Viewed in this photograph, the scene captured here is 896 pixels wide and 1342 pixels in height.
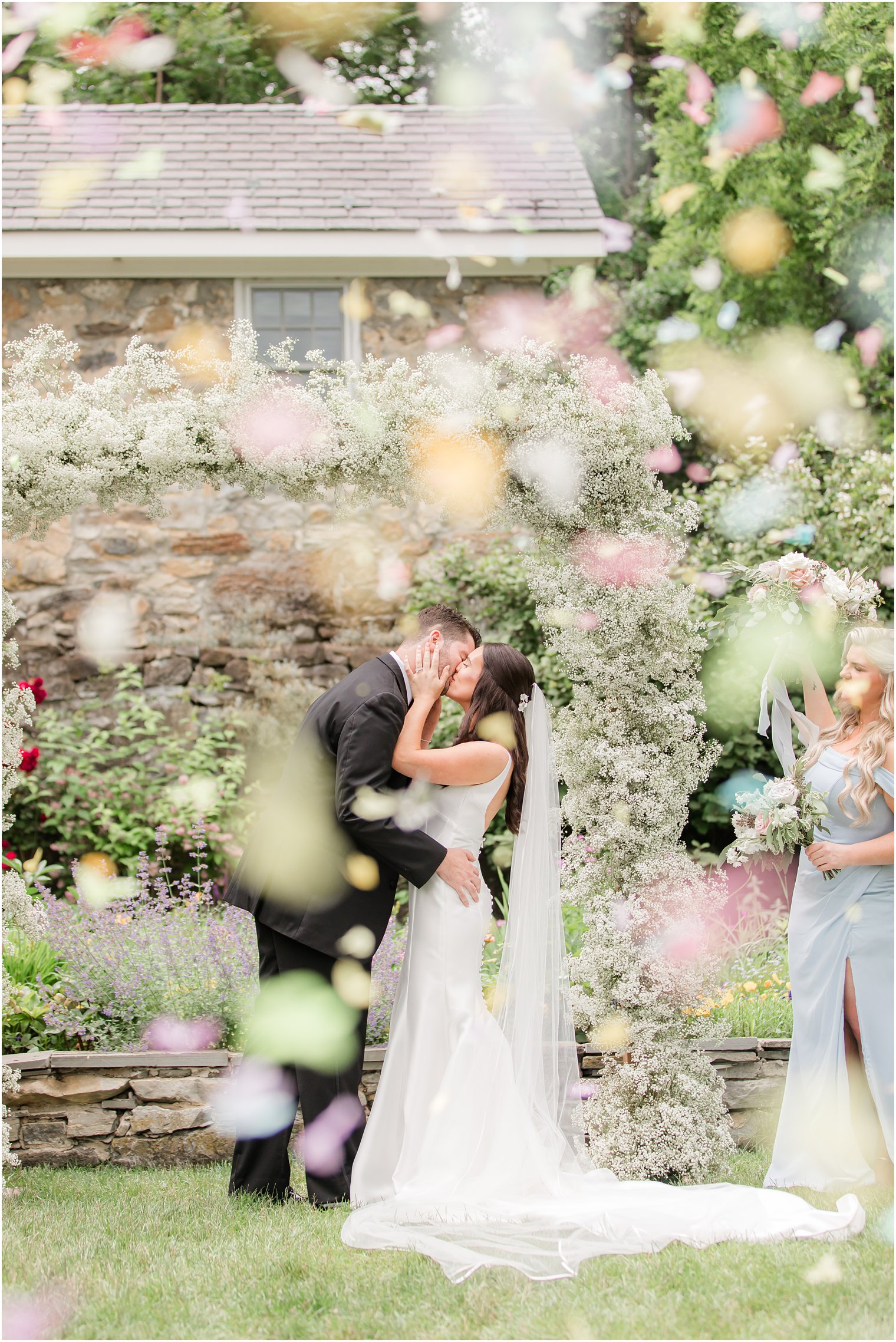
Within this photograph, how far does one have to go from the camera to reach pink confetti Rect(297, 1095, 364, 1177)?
3.99m

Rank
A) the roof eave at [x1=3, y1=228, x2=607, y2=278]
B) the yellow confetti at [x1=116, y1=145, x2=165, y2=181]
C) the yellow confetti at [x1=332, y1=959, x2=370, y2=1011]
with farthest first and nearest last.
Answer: the yellow confetti at [x1=116, y1=145, x2=165, y2=181]
the roof eave at [x1=3, y1=228, x2=607, y2=278]
the yellow confetti at [x1=332, y1=959, x2=370, y2=1011]

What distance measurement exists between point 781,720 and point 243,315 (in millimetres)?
6408

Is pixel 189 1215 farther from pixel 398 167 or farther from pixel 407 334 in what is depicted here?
pixel 398 167

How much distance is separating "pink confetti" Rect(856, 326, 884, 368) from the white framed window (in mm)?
4790

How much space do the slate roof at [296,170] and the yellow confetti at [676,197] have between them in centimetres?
156

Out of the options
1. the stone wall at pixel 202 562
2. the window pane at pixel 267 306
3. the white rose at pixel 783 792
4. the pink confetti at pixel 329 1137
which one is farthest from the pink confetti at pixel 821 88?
the pink confetti at pixel 329 1137

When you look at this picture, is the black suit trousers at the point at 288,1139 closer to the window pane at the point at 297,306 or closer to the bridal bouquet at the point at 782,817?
the bridal bouquet at the point at 782,817

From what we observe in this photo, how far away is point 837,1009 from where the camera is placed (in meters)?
4.04

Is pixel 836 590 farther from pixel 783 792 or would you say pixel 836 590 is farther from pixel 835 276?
pixel 835 276

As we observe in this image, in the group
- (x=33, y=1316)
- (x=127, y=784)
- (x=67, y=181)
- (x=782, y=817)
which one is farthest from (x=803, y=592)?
(x=67, y=181)

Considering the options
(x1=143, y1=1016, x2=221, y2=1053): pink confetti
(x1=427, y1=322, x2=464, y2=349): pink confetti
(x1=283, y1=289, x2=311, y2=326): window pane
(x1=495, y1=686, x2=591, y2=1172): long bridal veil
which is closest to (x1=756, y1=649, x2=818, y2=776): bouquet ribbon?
(x1=495, y1=686, x2=591, y2=1172): long bridal veil

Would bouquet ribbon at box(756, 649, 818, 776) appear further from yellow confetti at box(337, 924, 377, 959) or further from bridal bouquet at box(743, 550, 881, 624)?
yellow confetti at box(337, 924, 377, 959)

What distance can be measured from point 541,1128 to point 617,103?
15.6m

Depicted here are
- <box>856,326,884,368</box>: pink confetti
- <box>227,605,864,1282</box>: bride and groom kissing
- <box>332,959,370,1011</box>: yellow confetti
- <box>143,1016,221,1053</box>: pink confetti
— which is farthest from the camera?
<box>856,326,884,368</box>: pink confetti
